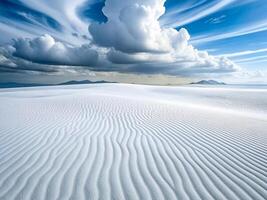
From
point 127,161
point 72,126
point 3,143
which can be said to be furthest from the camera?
point 72,126

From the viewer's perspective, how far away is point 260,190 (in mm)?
3426

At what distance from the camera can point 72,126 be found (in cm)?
743

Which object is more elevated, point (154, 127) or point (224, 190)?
point (224, 190)

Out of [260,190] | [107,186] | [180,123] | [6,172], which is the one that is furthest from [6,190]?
[180,123]

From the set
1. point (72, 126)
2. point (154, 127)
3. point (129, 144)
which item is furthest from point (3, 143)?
point (154, 127)

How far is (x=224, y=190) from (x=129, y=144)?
2661 mm

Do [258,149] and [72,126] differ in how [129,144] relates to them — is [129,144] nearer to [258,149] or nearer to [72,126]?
[72,126]

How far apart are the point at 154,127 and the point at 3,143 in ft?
15.3

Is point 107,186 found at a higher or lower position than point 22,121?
higher

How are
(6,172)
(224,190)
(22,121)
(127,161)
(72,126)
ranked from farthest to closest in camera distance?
(22,121) < (72,126) < (127,161) < (6,172) < (224,190)

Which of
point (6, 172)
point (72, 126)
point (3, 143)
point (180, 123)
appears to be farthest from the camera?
point (180, 123)

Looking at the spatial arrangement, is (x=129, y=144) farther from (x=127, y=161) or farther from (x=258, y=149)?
(x=258, y=149)

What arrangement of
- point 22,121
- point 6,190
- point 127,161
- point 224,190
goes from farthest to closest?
point 22,121, point 127,161, point 224,190, point 6,190

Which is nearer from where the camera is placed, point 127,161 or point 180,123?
point 127,161
